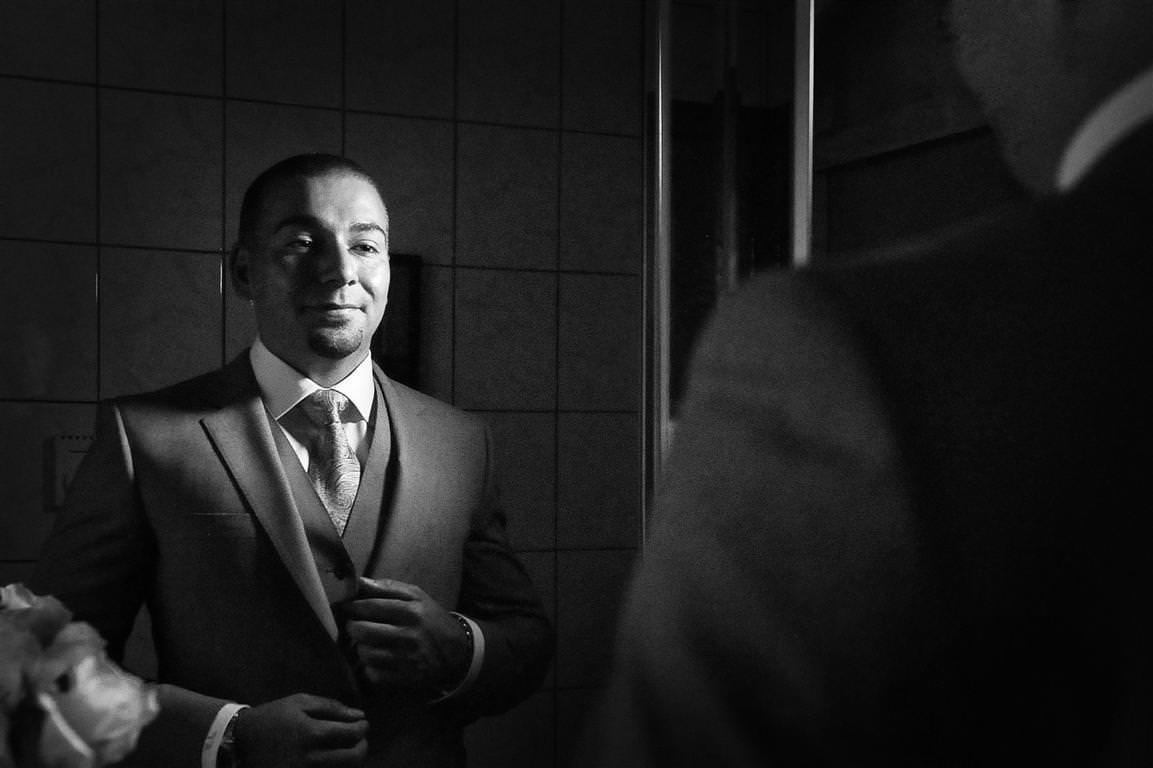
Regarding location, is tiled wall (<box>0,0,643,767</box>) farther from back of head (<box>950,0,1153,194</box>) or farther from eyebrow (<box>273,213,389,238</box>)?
back of head (<box>950,0,1153,194</box>)

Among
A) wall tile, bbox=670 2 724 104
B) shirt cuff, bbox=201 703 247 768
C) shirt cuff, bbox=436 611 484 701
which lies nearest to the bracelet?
shirt cuff, bbox=436 611 484 701

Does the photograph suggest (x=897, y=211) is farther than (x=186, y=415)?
No

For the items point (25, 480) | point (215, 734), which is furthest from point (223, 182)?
point (215, 734)

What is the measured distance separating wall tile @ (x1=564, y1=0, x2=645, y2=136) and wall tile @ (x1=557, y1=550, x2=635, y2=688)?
1.76 feet

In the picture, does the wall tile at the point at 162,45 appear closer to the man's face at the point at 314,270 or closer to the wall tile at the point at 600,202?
the man's face at the point at 314,270

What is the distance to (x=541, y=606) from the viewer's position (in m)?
1.27

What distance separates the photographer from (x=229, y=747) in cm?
109

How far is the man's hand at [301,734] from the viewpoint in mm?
1092

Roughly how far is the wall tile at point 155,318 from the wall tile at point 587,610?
19.2 inches

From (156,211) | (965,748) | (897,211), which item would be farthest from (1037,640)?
(156,211)

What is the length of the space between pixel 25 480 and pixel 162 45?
→ 485 mm

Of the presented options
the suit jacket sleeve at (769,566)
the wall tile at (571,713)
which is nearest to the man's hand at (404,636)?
the wall tile at (571,713)

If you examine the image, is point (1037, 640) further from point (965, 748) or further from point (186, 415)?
point (186, 415)

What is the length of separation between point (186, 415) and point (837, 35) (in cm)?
74
